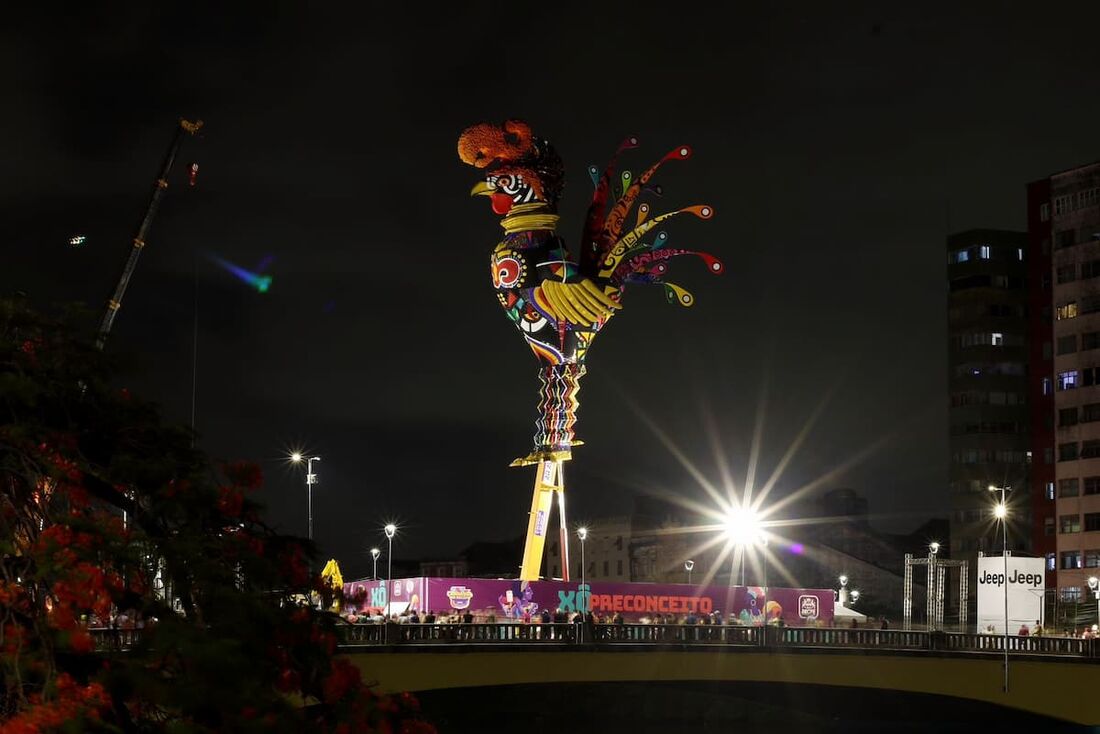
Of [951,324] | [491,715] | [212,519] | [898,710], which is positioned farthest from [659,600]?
[951,324]

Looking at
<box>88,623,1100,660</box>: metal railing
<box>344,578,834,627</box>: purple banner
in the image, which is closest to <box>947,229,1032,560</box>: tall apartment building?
<box>344,578,834,627</box>: purple banner

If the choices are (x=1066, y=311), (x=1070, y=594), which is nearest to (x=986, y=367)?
(x=1066, y=311)

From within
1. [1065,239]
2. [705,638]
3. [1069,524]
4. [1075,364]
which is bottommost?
[705,638]

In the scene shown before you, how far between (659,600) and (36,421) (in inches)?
2525

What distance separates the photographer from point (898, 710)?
9081 cm

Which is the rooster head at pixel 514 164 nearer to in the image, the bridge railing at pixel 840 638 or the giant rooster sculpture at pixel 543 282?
the giant rooster sculpture at pixel 543 282

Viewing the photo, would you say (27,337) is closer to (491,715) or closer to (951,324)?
(491,715)

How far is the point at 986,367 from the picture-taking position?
14588 cm

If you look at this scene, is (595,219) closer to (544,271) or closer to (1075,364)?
(544,271)

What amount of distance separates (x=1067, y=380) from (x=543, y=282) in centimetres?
7051

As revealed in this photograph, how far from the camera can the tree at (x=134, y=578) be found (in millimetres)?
16734

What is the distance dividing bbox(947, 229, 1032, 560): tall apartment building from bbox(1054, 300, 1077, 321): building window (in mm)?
13207

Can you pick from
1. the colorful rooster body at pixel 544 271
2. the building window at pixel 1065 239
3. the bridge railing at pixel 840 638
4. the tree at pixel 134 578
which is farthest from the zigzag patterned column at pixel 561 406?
the building window at pixel 1065 239

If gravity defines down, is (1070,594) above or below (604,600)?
above
